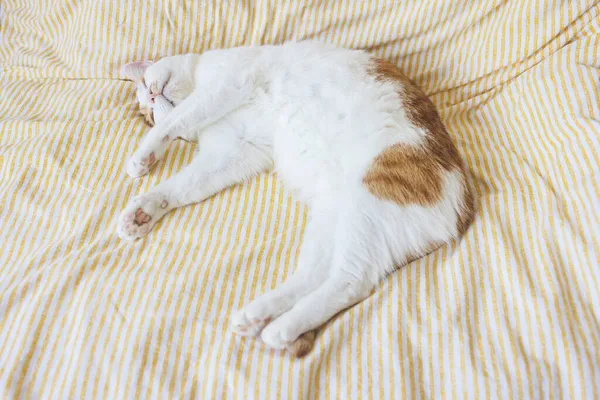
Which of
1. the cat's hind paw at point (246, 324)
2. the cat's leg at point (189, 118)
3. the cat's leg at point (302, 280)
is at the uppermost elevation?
the cat's leg at point (189, 118)

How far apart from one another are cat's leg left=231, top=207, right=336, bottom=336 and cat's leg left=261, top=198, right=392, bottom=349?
24 mm

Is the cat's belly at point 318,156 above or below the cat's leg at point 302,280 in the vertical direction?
above

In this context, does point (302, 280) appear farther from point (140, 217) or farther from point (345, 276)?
point (140, 217)

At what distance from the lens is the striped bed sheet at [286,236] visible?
3.80 ft

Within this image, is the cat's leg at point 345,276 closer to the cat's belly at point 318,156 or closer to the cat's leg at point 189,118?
the cat's belly at point 318,156

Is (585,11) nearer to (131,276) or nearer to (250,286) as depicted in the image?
(250,286)

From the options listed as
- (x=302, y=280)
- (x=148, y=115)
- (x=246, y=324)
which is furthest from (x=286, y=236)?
Result: (x=148, y=115)

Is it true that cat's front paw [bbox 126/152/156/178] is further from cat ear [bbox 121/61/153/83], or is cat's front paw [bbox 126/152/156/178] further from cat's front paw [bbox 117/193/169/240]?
cat ear [bbox 121/61/153/83]

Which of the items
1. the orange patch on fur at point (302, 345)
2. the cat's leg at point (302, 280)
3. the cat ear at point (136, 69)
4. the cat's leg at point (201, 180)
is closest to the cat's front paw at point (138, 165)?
the cat's leg at point (201, 180)

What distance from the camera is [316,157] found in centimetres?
167

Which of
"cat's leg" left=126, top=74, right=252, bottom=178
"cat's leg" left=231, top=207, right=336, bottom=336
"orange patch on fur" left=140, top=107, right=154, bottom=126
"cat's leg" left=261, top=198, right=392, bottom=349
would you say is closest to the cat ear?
"orange patch on fur" left=140, top=107, right=154, bottom=126

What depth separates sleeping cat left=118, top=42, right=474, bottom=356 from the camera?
135 centimetres

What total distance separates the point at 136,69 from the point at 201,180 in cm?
69

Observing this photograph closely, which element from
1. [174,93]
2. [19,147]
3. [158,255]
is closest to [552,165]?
[158,255]
